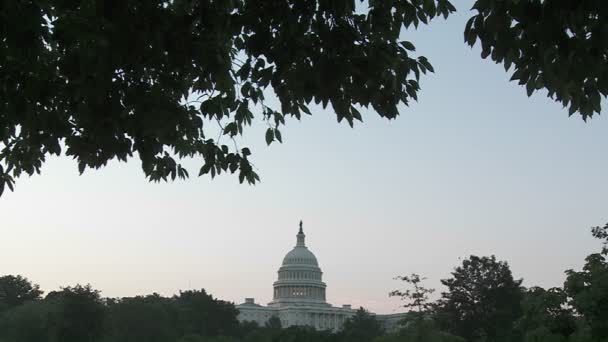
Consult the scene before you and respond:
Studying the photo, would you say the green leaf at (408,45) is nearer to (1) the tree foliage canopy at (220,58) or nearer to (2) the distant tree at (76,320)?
(1) the tree foliage canopy at (220,58)

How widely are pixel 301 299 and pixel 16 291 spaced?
67.5m

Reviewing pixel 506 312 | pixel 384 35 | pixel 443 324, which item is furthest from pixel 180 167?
pixel 506 312

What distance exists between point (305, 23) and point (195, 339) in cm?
6041

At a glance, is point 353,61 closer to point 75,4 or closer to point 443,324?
point 75,4

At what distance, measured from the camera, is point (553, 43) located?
6.56 meters

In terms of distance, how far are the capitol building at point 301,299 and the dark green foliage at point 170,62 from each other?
147 meters

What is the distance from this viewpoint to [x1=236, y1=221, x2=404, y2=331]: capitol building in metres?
156

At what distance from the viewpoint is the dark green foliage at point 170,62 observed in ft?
23.7

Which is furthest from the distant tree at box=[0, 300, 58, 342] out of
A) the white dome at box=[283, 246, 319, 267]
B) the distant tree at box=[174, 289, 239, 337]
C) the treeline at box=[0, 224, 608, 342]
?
the white dome at box=[283, 246, 319, 267]

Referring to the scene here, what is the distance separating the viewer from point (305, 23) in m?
7.98

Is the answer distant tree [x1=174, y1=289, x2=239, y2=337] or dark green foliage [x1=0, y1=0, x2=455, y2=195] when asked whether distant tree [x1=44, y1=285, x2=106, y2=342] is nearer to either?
distant tree [x1=174, y1=289, x2=239, y2=337]

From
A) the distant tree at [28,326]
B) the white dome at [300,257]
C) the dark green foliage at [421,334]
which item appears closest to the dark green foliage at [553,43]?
the dark green foliage at [421,334]

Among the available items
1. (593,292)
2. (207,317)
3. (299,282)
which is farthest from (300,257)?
(593,292)

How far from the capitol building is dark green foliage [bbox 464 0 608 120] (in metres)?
148
